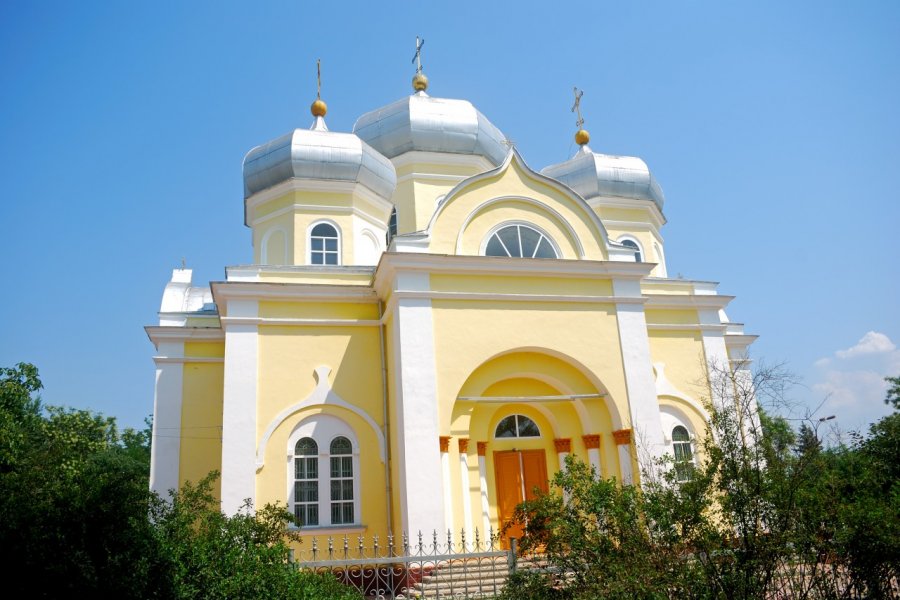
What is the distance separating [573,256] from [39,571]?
10.4 meters

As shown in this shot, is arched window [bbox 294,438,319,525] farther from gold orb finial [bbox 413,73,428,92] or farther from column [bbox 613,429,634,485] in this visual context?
gold orb finial [bbox 413,73,428,92]

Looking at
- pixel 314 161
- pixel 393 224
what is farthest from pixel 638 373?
pixel 314 161

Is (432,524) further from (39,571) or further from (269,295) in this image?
(39,571)

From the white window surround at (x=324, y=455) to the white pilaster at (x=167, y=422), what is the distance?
8.70ft

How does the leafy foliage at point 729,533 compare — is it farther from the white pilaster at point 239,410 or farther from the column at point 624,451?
the white pilaster at point 239,410

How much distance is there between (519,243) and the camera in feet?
45.3

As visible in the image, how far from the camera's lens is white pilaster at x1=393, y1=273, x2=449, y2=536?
11359 millimetres

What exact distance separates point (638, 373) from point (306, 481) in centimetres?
652

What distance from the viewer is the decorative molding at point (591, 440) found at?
13188 millimetres

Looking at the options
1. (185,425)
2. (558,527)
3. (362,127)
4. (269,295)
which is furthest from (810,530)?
(362,127)

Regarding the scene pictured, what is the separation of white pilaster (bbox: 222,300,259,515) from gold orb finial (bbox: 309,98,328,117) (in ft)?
22.9

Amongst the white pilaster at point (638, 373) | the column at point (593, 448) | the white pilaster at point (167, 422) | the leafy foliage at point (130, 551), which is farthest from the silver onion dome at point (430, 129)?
the leafy foliage at point (130, 551)

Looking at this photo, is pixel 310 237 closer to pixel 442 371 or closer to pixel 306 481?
pixel 442 371

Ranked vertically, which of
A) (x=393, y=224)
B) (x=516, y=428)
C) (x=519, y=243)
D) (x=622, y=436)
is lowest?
(x=622, y=436)
